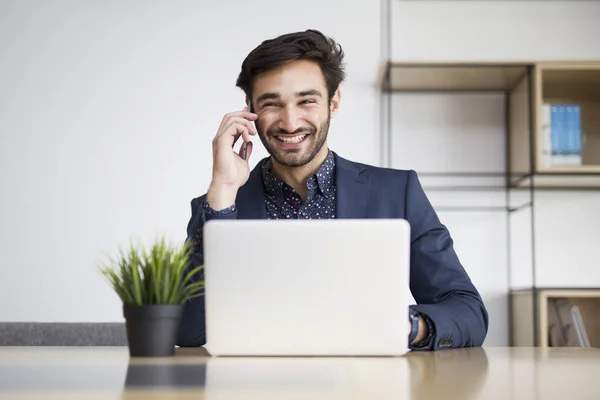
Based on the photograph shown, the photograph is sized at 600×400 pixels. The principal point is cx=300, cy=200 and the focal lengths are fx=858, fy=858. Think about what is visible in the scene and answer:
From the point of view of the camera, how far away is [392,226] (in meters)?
1.39

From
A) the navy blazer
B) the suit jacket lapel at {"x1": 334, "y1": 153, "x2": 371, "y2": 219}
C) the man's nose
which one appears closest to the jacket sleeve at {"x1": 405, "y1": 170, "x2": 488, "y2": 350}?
the navy blazer

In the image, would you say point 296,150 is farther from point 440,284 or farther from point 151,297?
point 151,297

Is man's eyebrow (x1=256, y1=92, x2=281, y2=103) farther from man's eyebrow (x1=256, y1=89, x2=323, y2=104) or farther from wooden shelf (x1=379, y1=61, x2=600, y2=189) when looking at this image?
wooden shelf (x1=379, y1=61, x2=600, y2=189)

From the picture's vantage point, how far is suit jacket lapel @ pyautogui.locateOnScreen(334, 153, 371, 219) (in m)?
2.39

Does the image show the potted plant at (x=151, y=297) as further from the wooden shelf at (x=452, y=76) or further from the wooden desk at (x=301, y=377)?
the wooden shelf at (x=452, y=76)

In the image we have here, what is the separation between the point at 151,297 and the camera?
1.47m

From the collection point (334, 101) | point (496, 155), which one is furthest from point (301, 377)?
point (496, 155)

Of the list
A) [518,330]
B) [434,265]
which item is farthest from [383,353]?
[518,330]

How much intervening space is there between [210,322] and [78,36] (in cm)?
301

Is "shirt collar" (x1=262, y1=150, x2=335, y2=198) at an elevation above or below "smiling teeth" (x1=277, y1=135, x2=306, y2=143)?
below

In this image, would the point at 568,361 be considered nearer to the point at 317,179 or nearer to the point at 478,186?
the point at 317,179

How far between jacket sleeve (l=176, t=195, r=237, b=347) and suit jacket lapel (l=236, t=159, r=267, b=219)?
0.72 ft

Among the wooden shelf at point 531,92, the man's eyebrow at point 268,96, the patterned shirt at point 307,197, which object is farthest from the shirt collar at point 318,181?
the wooden shelf at point 531,92

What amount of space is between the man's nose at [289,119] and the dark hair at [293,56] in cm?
14
